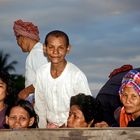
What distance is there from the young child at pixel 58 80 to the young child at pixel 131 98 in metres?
0.82

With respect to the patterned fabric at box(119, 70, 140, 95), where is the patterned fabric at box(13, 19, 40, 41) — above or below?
above

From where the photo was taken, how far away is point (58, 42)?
450cm

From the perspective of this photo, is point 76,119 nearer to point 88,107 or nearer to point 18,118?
point 88,107

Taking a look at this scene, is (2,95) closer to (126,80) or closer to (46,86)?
(46,86)

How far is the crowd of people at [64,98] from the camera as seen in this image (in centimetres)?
371

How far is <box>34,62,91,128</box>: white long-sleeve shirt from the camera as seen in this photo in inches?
177

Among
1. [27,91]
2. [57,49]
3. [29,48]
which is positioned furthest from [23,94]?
[57,49]

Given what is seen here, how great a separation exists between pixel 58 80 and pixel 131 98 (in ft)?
3.67

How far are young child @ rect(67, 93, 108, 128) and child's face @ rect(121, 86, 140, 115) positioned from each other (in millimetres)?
383

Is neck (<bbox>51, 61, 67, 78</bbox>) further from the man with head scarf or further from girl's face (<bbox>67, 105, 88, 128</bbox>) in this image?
the man with head scarf

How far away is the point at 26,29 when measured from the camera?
5867 mm

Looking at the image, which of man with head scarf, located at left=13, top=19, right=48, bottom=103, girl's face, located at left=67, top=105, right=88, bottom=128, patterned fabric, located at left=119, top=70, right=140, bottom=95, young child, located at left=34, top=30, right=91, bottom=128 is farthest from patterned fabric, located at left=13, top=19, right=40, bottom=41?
patterned fabric, located at left=119, top=70, right=140, bottom=95

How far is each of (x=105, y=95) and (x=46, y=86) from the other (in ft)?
2.50

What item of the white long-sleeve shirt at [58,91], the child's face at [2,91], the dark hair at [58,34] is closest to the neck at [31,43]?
the white long-sleeve shirt at [58,91]
